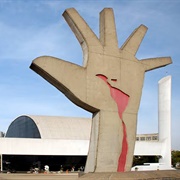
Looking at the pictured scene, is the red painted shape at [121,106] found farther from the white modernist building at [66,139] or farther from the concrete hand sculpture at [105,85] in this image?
the white modernist building at [66,139]

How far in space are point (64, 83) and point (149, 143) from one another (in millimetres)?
40999

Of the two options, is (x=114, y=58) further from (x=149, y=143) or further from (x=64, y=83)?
(x=149, y=143)

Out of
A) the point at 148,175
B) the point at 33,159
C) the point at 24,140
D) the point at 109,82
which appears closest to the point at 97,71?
the point at 109,82

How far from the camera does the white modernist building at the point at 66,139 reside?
1773 inches

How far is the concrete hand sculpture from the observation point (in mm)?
14164

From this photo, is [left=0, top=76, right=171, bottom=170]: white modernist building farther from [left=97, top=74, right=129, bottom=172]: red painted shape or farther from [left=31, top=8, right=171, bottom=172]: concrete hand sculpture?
[left=31, top=8, right=171, bottom=172]: concrete hand sculpture

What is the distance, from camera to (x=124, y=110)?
15.7 metres

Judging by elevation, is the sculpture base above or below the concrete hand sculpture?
below

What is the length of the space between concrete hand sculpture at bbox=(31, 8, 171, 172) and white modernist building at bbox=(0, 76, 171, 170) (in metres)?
27.7

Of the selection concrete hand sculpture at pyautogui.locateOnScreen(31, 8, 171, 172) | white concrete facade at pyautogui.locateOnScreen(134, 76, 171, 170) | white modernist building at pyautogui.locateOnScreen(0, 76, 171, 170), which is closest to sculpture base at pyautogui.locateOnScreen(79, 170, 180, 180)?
concrete hand sculpture at pyautogui.locateOnScreen(31, 8, 171, 172)

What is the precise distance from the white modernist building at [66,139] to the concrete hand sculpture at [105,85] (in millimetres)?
27749

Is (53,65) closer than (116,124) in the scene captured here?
Yes

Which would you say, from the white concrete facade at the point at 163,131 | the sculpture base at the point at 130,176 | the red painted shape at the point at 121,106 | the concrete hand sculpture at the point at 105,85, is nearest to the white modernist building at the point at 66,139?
the white concrete facade at the point at 163,131

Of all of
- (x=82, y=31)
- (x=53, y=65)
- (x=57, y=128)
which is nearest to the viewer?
(x=53, y=65)
